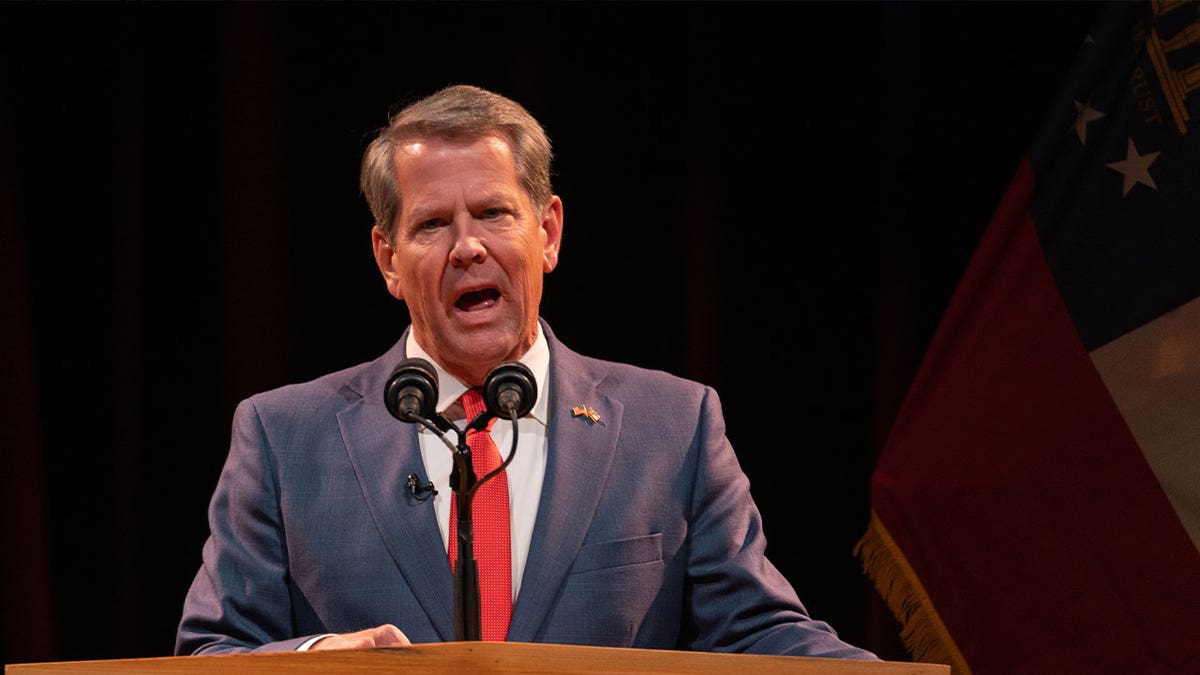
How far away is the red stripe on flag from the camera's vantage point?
287 centimetres

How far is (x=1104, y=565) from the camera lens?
290 centimetres

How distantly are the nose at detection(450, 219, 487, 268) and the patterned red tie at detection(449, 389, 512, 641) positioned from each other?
30cm

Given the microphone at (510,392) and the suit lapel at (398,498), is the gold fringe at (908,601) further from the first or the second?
the microphone at (510,392)

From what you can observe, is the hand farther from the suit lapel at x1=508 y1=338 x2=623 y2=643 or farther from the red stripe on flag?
the red stripe on flag

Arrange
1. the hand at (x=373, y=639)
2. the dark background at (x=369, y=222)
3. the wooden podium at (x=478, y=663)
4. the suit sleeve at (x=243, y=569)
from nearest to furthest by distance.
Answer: the wooden podium at (x=478, y=663)
the hand at (x=373, y=639)
the suit sleeve at (x=243, y=569)
the dark background at (x=369, y=222)

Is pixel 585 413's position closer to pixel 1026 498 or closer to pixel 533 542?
pixel 533 542

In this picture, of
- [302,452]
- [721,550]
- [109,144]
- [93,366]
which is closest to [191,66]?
[109,144]

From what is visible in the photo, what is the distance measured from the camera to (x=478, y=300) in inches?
92.5

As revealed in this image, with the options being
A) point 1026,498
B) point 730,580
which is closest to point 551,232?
point 730,580

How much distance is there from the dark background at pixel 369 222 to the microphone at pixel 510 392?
178 centimetres

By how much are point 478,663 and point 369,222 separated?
6.89ft

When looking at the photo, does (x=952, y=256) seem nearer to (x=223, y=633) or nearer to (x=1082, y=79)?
(x=1082, y=79)

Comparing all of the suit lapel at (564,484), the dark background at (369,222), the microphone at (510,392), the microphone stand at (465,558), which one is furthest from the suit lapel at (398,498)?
the dark background at (369,222)

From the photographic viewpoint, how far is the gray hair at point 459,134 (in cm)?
235
